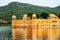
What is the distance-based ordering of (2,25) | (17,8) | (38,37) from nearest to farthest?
(38,37) → (2,25) → (17,8)

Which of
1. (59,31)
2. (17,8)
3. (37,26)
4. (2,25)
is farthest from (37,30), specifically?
(17,8)

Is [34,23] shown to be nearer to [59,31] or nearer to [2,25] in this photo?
[59,31]

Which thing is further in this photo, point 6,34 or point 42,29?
point 6,34

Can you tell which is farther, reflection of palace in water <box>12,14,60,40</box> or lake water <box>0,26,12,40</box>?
lake water <box>0,26,12,40</box>

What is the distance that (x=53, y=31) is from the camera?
19.6 meters

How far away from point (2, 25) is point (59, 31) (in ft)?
107

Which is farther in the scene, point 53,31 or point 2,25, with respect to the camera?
point 2,25

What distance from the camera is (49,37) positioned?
19.6 m

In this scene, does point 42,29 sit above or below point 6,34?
above

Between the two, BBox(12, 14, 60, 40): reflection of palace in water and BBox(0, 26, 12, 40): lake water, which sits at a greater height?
BBox(12, 14, 60, 40): reflection of palace in water

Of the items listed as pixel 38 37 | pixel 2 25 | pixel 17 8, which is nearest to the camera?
pixel 38 37

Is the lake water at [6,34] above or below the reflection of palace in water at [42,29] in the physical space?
below

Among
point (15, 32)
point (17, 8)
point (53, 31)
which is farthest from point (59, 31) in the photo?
point (17, 8)

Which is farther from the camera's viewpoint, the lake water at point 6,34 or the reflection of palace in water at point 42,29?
the lake water at point 6,34
